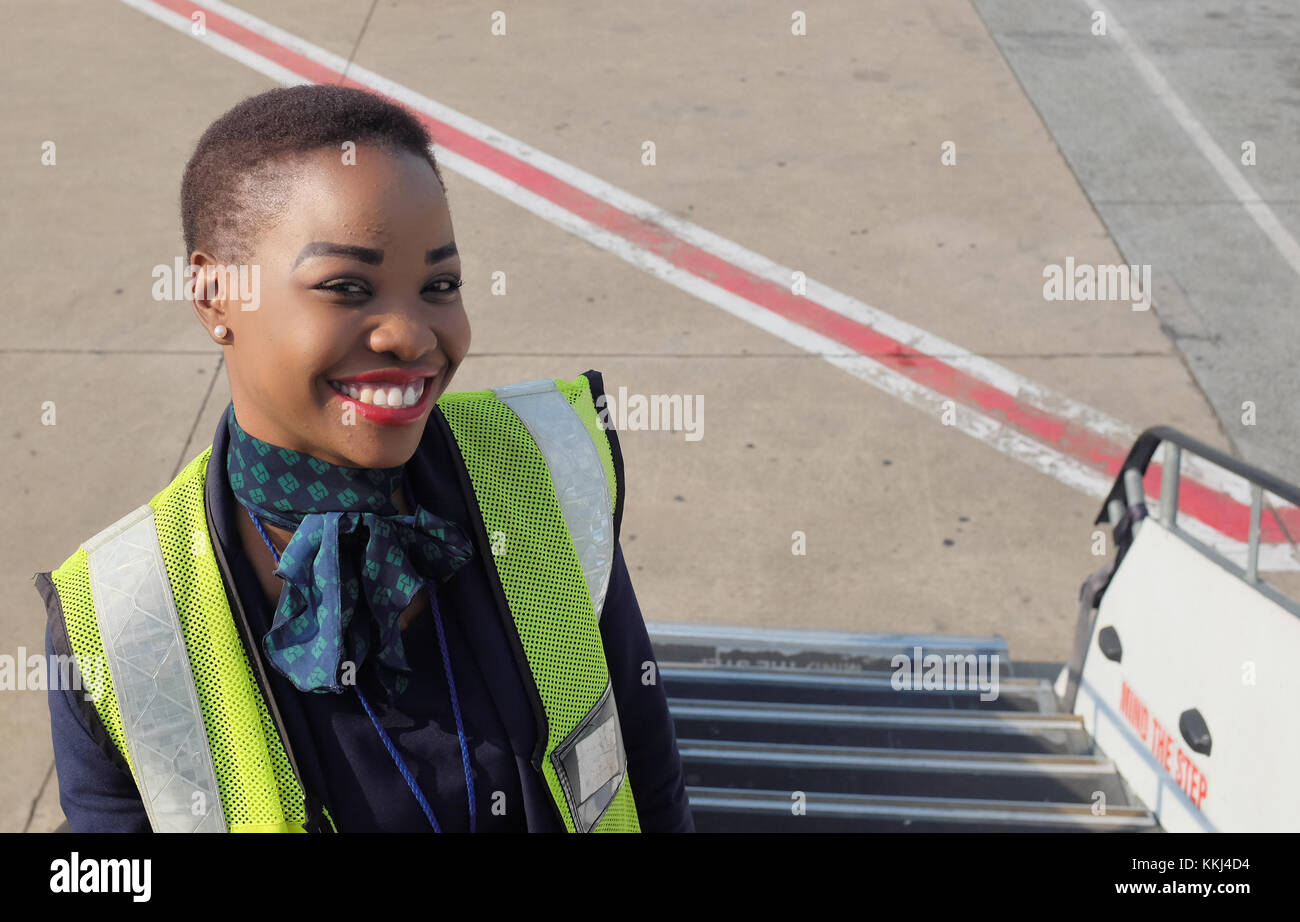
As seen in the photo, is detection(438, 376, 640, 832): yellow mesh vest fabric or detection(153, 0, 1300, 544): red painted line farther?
detection(153, 0, 1300, 544): red painted line

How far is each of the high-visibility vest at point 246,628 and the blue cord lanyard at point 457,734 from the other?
10 centimetres

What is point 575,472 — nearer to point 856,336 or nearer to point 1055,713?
point 1055,713

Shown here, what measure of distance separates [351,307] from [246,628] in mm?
499

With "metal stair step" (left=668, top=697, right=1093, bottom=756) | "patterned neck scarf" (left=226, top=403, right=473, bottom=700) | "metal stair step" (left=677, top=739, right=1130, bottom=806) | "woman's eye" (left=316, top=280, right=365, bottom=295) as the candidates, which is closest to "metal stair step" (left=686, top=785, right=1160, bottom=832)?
"metal stair step" (left=677, top=739, right=1130, bottom=806)

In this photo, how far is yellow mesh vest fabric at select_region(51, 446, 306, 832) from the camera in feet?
5.99

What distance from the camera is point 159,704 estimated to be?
71.4 inches

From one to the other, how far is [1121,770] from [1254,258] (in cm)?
444

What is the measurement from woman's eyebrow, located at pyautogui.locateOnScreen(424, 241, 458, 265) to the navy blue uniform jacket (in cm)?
36

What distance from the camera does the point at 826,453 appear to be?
20.6 ft

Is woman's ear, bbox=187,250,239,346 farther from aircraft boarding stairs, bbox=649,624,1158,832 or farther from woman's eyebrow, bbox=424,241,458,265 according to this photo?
aircraft boarding stairs, bbox=649,624,1158,832

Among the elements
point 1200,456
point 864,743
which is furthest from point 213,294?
point 864,743

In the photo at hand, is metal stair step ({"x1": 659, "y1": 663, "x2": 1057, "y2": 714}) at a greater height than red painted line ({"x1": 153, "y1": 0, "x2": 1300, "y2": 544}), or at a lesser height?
lesser

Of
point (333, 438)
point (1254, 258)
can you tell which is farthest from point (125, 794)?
point (1254, 258)

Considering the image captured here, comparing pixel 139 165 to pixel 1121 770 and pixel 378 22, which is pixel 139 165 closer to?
pixel 378 22
